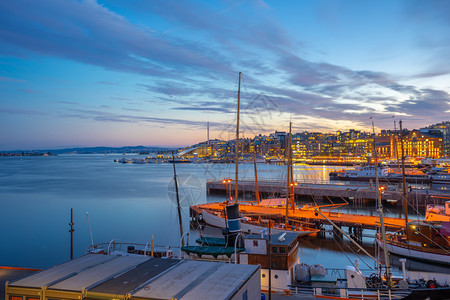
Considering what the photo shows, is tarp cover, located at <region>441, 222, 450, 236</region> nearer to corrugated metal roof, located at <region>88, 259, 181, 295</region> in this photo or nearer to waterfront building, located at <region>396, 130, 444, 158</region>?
corrugated metal roof, located at <region>88, 259, 181, 295</region>

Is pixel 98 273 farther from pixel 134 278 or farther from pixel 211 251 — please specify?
pixel 211 251

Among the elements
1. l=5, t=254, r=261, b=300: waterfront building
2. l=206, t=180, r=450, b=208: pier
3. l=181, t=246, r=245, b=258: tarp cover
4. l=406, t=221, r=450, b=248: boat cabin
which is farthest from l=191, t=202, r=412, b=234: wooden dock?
l=5, t=254, r=261, b=300: waterfront building

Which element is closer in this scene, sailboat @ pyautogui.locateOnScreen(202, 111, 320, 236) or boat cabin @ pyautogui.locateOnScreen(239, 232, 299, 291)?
boat cabin @ pyautogui.locateOnScreen(239, 232, 299, 291)

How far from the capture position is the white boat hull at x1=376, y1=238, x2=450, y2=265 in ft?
65.0

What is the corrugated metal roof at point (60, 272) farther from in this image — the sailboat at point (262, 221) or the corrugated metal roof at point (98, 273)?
the sailboat at point (262, 221)

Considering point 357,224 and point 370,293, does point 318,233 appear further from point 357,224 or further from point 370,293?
point 370,293

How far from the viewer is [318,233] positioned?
2898cm

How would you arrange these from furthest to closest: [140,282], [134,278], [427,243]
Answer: [427,243], [134,278], [140,282]

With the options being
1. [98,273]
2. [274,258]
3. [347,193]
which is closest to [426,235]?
[274,258]

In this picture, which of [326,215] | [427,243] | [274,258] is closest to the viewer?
[274,258]

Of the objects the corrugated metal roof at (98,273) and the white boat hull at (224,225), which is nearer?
the corrugated metal roof at (98,273)

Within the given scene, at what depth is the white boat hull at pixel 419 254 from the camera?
1981cm

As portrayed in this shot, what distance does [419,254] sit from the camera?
20.6m

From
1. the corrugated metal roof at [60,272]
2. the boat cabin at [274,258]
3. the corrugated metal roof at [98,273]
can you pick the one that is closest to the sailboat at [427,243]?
the boat cabin at [274,258]
